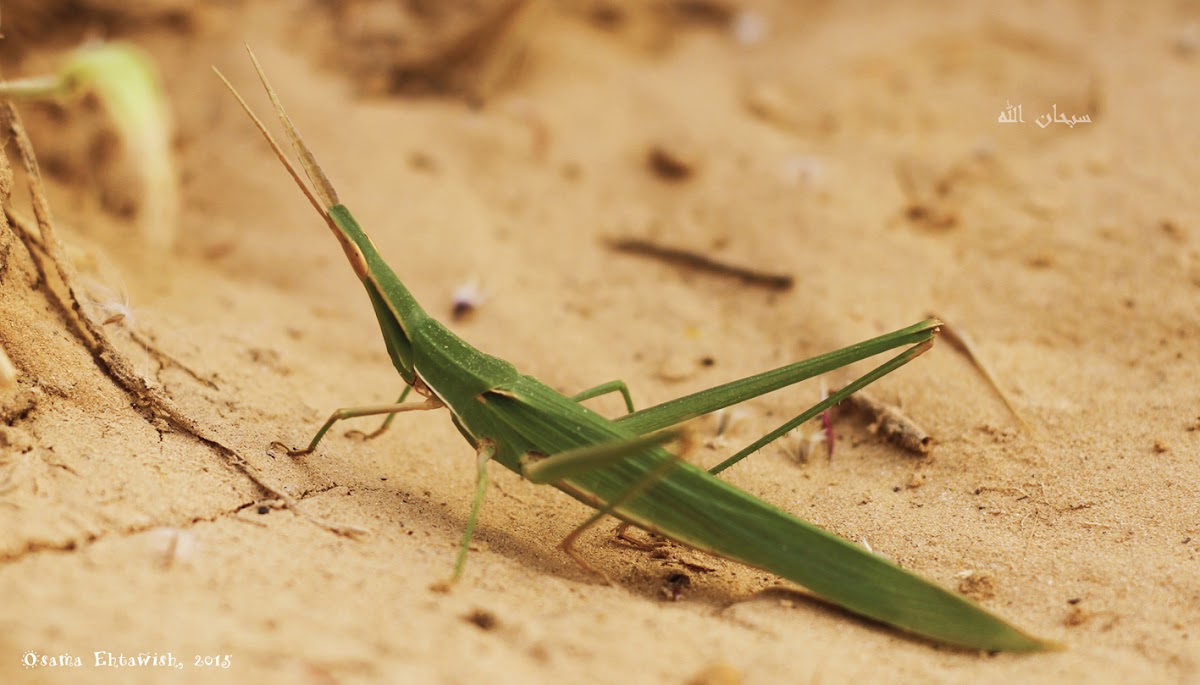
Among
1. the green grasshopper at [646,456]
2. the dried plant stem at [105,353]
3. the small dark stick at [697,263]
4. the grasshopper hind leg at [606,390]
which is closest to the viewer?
the green grasshopper at [646,456]

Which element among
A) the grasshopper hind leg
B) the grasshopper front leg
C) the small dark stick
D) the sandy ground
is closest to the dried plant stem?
the sandy ground

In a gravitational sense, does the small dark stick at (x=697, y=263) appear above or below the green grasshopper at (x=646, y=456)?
above

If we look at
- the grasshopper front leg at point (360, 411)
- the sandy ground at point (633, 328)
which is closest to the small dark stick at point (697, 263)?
the sandy ground at point (633, 328)

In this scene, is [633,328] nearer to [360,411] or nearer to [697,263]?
[697,263]

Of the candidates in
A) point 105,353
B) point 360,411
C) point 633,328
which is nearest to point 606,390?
point 360,411

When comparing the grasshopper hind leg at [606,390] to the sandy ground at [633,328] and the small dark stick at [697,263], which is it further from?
the small dark stick at [697,263]

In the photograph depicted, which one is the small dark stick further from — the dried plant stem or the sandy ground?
the dried plant stem
